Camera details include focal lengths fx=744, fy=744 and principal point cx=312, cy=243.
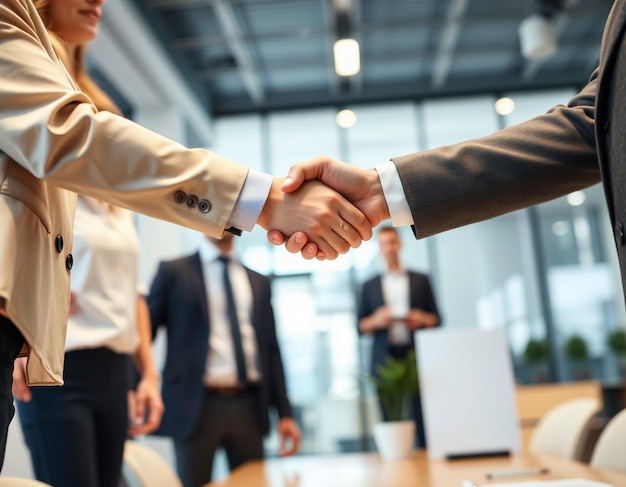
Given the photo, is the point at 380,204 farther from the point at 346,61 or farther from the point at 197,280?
the point at 346,61

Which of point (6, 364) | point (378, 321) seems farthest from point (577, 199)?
point (6, 364)

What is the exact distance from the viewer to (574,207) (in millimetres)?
7789

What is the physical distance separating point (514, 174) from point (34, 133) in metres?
0.88

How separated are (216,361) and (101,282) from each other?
1.24 metres

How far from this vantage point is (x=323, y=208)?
151 cm

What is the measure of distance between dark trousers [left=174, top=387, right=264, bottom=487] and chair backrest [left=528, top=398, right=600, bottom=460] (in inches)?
41.3

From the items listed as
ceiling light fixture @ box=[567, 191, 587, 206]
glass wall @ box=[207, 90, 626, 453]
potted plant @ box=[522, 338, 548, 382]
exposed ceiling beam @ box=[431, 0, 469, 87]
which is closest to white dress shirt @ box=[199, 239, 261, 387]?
exposed ceiling beam @ box=[431, 0, 469, 87]

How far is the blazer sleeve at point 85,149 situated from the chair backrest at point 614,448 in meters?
1.18

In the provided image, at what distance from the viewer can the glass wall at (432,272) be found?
7117 millimetres

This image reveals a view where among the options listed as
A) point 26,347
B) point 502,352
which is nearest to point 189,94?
point 502,352

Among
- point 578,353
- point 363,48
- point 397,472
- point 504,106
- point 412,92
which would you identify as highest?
point 363,48

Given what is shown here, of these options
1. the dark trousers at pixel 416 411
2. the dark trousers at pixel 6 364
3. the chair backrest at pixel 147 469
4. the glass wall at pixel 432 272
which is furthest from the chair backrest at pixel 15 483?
the glass wall at pixel 432 272

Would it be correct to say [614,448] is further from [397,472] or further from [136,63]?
[136,63]

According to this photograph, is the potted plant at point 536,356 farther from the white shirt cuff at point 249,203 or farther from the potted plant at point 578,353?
the white shirt cuff at point 249,203
